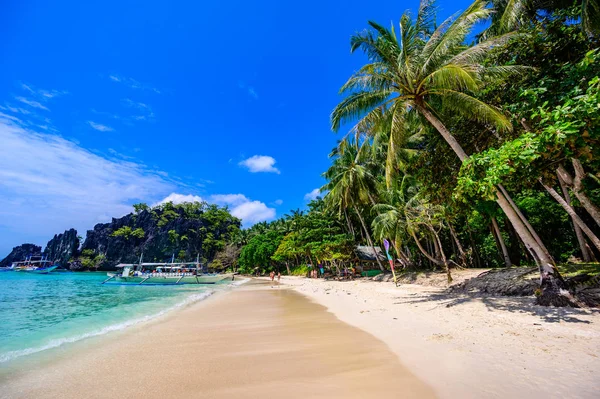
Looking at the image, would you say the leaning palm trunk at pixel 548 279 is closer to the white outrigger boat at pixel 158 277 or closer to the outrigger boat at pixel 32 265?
the white outrigger boat at pixel 158 277

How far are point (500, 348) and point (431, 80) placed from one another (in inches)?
303

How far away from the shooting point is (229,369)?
3943 millimetres

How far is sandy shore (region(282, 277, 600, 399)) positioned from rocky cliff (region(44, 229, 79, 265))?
112 metres

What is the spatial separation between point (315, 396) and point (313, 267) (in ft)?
116

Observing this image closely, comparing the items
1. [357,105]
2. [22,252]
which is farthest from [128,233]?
[357,105]

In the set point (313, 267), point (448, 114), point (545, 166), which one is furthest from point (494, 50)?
point (313, 267)

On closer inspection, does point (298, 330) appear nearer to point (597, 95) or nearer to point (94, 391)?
point (94, 391)

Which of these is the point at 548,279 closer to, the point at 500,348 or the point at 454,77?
the point at 500,348

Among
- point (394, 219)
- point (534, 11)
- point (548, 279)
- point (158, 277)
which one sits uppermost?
point (534, 11)

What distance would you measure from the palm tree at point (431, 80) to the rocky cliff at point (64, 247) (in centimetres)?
11011

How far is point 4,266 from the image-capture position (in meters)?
112

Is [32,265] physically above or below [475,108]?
below

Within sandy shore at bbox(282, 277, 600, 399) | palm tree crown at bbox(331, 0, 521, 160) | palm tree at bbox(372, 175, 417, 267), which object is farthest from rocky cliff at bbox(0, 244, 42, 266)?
sandy shore at bbox(282, 277, 600, 399)

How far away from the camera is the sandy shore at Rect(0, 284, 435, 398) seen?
315 centimetres
